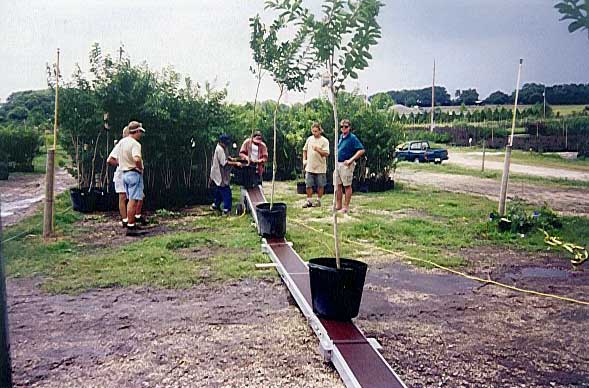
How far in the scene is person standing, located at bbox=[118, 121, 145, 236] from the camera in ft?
20.8

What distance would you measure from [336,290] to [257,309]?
0.83 meters

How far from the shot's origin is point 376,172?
35.6 feet

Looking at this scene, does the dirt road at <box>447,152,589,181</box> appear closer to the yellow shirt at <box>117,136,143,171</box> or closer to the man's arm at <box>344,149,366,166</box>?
the man's arm at <box>344,149,366,166</box>

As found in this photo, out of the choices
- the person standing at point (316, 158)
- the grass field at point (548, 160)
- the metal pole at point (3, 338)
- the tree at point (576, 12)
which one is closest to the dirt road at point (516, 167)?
the grass field at point (548, 160)

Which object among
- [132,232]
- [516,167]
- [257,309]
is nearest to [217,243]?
[132,232]

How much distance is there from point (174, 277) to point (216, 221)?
2651mm

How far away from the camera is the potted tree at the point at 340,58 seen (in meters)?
3.08

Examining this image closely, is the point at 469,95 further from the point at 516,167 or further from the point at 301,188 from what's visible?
the point at 516,167

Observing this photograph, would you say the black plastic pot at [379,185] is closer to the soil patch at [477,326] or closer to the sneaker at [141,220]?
the sneaker at [141,220]

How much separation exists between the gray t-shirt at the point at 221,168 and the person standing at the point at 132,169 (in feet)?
3.87

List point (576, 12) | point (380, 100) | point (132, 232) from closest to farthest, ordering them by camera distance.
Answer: point (576, 12)
point (132, 232)
point (380, 100)

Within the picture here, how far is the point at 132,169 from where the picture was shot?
6418mm

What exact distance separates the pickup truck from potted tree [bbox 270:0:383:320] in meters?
16.0

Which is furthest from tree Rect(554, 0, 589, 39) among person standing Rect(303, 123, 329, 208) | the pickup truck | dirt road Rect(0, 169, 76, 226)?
the pickup truck
